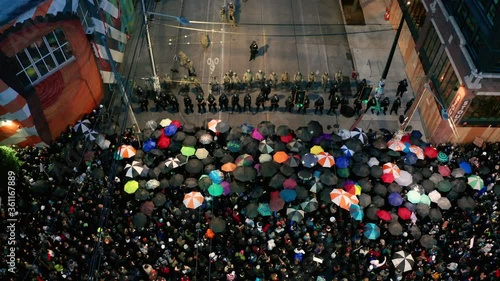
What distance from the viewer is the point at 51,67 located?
21406mm

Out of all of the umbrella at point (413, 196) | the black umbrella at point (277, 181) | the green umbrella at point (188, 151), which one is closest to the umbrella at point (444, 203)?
the umbrella at point (413, 196)

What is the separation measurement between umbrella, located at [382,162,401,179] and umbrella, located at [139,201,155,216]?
1046 centimetres

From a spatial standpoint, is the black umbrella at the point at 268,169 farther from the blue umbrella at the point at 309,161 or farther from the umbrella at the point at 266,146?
the blue umbrella at the point at 309,161

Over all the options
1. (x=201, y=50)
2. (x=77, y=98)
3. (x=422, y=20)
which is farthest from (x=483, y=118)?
(x=77, y=98)

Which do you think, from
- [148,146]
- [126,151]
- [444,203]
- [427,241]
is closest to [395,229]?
[427,241]

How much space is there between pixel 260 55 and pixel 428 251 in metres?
16.5

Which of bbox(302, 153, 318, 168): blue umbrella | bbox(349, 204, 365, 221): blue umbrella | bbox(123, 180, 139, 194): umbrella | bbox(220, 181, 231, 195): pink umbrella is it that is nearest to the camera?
bbox(349, 204, 365, 221): blue umbrella

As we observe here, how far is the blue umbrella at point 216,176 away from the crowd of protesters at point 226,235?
544 millimetres

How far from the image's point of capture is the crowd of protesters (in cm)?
1761

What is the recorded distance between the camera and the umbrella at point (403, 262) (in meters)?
17.1

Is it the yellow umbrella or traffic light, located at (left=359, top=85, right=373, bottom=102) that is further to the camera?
traffic light, located at (left=359, top=85, right=373, bottom=102)

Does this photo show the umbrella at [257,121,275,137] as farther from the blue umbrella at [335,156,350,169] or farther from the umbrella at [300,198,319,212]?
the umbrella at [300,198,319,212]

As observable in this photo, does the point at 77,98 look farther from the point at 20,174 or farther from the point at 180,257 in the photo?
the point at 180,257

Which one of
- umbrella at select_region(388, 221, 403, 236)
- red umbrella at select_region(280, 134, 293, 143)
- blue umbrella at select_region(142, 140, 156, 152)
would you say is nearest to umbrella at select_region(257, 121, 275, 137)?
red umbrella at select_region(280, 134, 293, 143)
